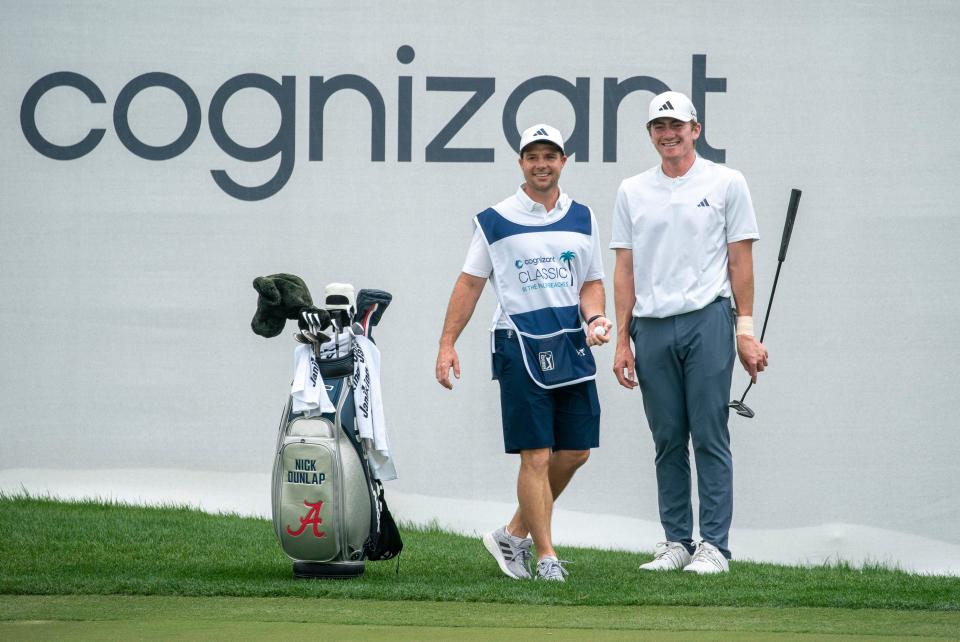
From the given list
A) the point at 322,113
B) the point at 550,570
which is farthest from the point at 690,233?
the point at 322,113

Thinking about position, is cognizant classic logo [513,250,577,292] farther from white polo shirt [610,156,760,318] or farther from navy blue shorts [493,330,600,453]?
white polo shirt [610,156,760,318]

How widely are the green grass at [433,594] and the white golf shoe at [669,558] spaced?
106 millimetres

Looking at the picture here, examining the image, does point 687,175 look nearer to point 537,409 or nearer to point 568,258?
point 568,258

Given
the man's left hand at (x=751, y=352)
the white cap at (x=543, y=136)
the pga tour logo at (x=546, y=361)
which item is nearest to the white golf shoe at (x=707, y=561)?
the man's left hand at (x=751, y=352)

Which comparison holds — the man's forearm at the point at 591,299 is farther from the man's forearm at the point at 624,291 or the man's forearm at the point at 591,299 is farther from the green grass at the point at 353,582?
the green grass at the point at 353,582

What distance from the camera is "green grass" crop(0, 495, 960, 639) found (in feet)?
9.66

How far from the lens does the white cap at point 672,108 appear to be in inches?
156

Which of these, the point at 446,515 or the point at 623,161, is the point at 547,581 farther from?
the point at 623,161

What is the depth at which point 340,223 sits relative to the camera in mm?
5691

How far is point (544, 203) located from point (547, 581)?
1.12m

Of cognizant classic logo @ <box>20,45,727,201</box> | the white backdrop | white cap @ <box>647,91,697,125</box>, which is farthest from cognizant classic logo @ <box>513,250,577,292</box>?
cognizant classic logo @ <box>20,45,727,201</box>

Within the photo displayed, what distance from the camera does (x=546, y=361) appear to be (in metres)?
3.79

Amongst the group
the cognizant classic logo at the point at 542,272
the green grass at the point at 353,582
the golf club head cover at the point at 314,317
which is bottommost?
the green grass at the point at 353,582

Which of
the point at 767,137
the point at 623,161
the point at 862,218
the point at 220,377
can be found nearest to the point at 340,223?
the point at 220,377
